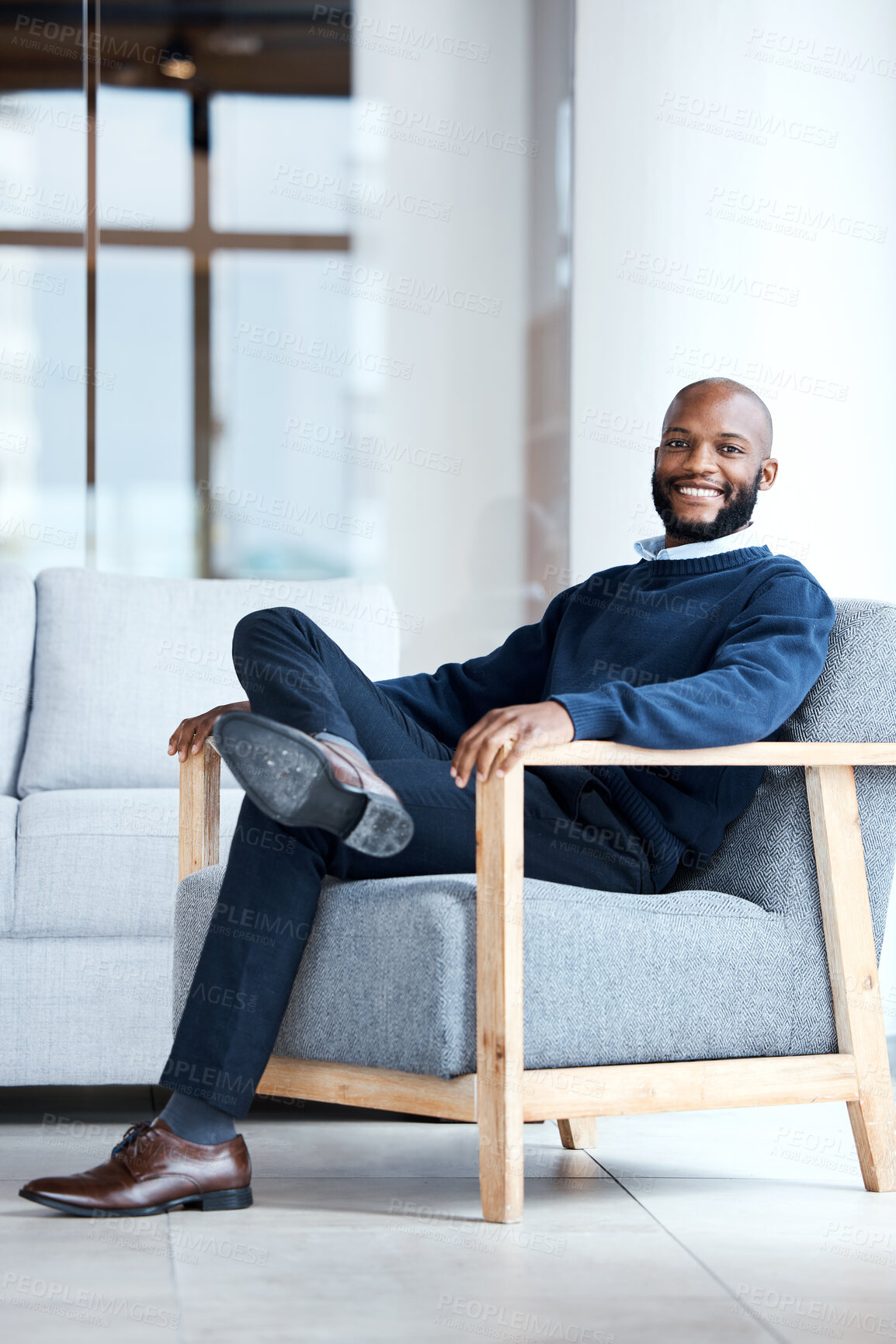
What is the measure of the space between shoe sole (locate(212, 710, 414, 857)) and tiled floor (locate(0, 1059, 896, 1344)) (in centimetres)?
46

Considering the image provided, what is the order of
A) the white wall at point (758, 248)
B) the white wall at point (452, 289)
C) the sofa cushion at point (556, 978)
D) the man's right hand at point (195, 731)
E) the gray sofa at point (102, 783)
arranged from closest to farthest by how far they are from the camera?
the sofa cushion at point (556, 978) < the man's right hand at point (195, 731) < the gray sofa at point (102, 783) < the white wall at point (758, 248) < the white wall at point (452, 289)

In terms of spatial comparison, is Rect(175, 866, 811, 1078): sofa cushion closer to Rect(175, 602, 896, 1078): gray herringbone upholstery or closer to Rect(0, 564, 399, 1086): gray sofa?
Rect(175, 602, 896, 1078): gray herringbone upholstery

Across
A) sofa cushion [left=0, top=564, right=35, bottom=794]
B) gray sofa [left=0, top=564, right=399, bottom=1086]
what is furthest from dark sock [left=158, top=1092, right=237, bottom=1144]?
sofa cushion [left=0, top=564, right=35, bottom=794]

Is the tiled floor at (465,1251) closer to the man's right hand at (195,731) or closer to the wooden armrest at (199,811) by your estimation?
the wooden armrest at (199,811)

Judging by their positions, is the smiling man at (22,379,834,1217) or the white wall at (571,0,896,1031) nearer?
the smiling man at (22,379,834,1217)

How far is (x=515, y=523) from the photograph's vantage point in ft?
12.5

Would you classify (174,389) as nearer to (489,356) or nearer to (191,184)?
(191,184)

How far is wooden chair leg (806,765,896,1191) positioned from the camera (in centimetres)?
189

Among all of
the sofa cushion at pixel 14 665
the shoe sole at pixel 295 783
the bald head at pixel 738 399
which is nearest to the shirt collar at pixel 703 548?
the bald head at pixel 738 399

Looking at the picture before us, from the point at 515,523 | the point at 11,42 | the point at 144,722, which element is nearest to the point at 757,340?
the point at 515,523

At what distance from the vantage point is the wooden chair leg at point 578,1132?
2182 millimetres

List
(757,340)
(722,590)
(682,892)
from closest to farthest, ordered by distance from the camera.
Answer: (682,892) < (722,590) < (757,340)

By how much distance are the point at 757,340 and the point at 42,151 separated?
6.44 feet

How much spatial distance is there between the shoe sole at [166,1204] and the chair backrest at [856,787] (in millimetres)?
737
